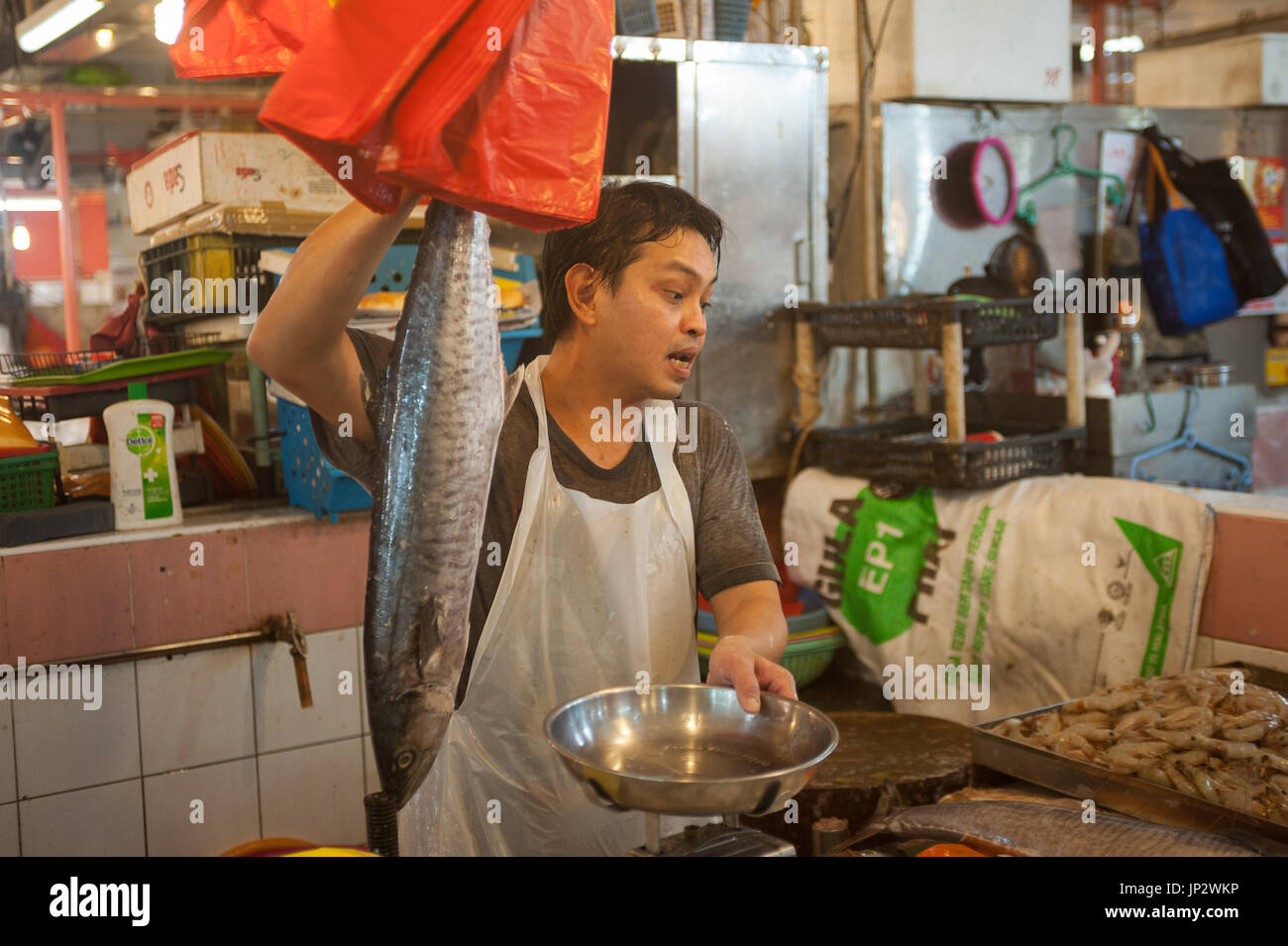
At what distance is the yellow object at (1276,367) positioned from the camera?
6.14 metres

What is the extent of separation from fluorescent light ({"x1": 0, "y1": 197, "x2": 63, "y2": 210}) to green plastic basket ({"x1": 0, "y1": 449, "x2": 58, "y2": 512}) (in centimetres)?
725

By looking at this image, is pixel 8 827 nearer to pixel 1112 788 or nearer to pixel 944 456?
pixel 1112 788

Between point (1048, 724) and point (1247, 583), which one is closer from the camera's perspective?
point (1048, 724)

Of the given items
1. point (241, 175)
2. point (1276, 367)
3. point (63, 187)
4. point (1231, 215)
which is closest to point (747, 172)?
point (241, 175)

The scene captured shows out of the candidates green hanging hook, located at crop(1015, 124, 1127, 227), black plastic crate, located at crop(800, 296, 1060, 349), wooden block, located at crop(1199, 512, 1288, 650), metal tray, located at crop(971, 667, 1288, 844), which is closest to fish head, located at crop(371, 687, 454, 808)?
metal tray, located at crop(971, 667, 1288, 844)

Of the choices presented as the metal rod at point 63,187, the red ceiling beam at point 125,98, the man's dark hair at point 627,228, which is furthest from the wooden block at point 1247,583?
the metal rod at point 63,187

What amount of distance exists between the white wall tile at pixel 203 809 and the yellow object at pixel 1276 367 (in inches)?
Answer: 221

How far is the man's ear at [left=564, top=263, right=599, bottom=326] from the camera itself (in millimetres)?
1886

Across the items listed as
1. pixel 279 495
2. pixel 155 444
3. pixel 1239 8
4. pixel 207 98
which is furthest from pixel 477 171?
pixel 1239 8

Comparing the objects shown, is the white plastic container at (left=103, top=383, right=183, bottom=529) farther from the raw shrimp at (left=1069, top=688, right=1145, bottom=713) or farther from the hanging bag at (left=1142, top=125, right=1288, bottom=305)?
the hanging bag at (left=1142, top=125, right=1288, bottom=305)

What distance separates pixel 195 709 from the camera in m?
2.89

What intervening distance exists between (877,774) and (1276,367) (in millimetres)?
4679

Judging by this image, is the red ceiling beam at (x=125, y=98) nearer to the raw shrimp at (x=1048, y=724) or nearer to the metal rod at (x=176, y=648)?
the metal rod at (x=176, y=648)
